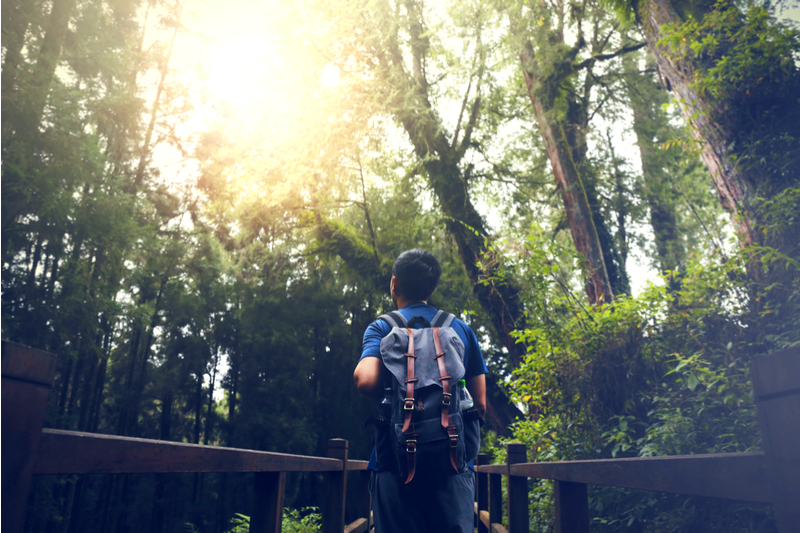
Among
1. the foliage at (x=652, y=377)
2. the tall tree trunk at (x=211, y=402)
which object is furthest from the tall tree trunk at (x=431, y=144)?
the tall tree trunk at (x=211, y=402)

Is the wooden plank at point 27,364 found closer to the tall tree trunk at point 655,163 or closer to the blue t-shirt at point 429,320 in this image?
the blue t-shirt at point 429,320

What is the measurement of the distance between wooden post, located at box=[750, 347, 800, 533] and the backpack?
0.96 metres

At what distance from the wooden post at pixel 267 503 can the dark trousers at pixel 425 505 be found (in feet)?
1.13

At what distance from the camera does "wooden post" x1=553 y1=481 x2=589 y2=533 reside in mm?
1418

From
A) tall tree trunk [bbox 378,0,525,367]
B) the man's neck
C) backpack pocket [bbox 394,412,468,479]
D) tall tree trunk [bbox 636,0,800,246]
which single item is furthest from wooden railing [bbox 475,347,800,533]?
tall tree trunk [bbox 378,0,525,367]

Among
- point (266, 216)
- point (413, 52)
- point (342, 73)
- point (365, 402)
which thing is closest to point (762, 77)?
point (413, 52)

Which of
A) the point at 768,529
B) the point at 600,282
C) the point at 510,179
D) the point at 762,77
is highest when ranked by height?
the point at 510,179

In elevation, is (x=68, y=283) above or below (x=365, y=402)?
above

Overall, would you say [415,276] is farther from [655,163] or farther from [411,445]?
[655,163]

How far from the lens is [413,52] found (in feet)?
31.0

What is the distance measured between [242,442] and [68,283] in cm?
694

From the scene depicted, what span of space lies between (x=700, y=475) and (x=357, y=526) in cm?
286

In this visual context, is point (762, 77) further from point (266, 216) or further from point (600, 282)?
point (266, 216)

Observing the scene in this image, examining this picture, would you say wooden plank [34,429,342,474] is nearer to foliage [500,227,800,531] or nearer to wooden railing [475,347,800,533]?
wooden railing [475,347,800,533]
